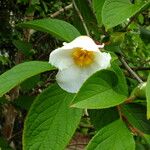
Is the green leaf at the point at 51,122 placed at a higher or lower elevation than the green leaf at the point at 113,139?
higher

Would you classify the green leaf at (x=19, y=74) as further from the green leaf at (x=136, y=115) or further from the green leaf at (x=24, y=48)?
the green leaf at (x=24, y=48)

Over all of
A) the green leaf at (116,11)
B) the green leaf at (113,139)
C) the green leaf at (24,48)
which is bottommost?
the green leaf at (24,48)

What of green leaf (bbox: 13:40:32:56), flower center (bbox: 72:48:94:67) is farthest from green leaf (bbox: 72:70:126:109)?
green leaf (bbox: 13:40:32:56)

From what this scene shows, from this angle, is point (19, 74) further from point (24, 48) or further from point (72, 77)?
point (24, 48)

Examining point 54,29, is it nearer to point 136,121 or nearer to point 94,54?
point 94,54

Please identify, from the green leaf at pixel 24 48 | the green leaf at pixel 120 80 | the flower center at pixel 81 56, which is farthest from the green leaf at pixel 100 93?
the green leaf at pixel 24 48

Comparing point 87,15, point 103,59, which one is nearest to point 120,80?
point 103,59
